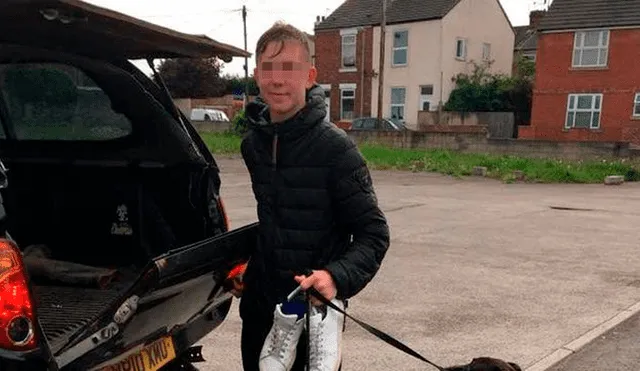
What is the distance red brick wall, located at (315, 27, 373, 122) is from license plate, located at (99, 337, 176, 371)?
3190 centimetres

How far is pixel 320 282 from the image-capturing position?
2.30 m

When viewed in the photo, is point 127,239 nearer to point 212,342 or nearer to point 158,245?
point 158,245

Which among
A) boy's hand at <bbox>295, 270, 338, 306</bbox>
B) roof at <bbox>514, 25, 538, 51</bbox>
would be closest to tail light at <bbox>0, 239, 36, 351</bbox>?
boy's hand at <bbox>295, 270, 338, 306</bbox>

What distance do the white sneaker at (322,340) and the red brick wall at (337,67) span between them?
32.0 metres

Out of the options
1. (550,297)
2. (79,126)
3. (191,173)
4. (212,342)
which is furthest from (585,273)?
(79,126)

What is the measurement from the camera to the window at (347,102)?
35.0 metres

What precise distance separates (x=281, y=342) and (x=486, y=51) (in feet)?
113

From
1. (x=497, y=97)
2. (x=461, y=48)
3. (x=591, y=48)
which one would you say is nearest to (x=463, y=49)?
(x=461, y=48)

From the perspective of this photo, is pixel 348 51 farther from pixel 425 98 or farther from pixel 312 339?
pixel 312 339

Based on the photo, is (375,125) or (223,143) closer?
(223,143)

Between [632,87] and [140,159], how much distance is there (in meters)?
26.6

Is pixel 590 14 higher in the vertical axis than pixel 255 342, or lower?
higher

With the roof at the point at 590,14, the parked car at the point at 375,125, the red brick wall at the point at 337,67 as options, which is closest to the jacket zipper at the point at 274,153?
the parked car at the point at 375,125

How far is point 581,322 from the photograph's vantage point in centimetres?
495
